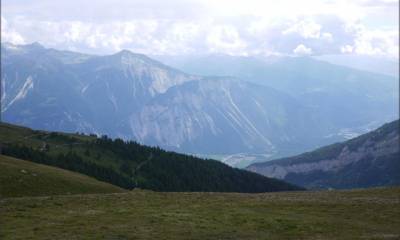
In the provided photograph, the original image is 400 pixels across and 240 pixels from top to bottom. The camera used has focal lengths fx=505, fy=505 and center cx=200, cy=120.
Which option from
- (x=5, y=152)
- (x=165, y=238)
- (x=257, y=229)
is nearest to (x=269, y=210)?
(x=257, y=229)

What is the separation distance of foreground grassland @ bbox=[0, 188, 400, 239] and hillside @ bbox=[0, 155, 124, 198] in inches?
585

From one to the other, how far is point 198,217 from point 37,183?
40.2 m

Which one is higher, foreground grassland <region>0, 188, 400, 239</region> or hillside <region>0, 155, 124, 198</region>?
hillside <region>0, 155, 124, 198</region>

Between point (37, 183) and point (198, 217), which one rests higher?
point (37, 183)

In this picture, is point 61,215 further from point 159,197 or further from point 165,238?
point 159,197

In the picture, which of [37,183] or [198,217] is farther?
[37,183]

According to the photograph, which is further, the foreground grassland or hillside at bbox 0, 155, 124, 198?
hillside at bbox 0, 155, 124, 198

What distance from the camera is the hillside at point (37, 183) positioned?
7631 centimetres

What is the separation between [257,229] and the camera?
4678cm

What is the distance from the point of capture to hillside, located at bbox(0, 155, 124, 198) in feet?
250

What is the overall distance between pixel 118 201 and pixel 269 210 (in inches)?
729

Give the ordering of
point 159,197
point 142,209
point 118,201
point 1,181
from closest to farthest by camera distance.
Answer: point 142,209, point 118,201, point 159,197, point 1,181

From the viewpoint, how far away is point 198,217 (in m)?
51.7

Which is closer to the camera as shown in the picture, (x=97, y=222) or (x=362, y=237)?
(x=362, y=237)
